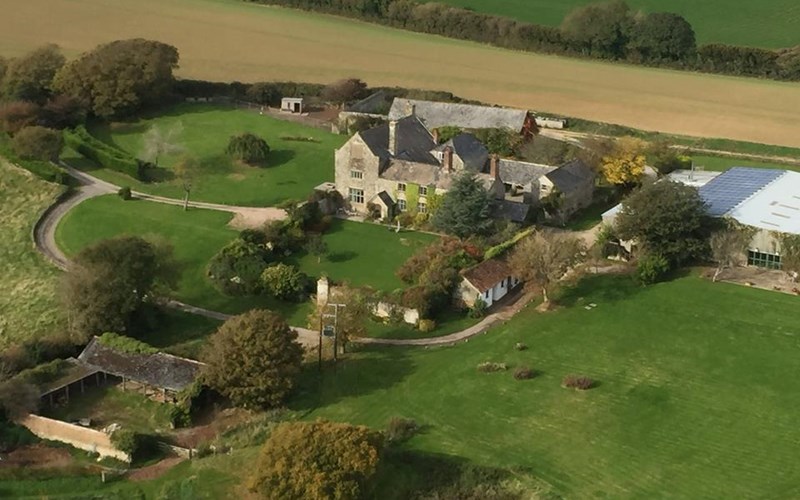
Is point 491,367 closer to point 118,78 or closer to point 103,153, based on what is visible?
point 103,153

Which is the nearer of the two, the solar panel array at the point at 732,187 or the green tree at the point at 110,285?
the green tree at the point at 110,285

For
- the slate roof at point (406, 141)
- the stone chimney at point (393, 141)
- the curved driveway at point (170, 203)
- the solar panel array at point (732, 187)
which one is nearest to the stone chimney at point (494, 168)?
the slate roof at point (406, 141)

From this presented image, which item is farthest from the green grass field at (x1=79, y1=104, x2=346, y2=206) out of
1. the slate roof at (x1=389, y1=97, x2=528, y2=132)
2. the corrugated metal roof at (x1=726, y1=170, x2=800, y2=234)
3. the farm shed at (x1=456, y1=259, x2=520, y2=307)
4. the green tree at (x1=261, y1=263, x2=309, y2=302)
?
the corrugated metal roof at (x1=726, y1=170, x2=800, y2=234)

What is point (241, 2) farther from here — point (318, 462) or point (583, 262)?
point (318, 462)

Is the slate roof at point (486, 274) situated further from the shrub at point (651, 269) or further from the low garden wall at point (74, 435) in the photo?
the low garden wall at point (74, 435)

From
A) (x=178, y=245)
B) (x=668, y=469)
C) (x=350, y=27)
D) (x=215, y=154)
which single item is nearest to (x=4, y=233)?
(x=178, y=245)
